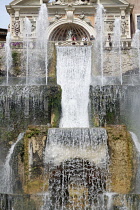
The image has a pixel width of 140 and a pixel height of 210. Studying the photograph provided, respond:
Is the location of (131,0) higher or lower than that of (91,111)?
higher

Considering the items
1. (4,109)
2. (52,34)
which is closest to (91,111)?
(4,109)

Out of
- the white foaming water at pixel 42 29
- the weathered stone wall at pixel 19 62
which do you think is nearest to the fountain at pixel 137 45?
the weathered stone wall at pixel 19 62

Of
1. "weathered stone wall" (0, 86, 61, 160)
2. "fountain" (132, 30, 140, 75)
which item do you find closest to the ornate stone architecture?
"fountain" (132, 30, 140, 75)

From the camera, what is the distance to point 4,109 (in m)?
17.5

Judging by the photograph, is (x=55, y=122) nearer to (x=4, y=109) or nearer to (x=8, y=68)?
(x=4, y=109)

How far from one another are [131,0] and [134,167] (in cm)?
2148

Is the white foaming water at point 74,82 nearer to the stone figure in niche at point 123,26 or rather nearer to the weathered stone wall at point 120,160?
the stone figure in niche at point 123,26

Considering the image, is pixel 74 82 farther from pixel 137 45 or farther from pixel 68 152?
pixel 68 152


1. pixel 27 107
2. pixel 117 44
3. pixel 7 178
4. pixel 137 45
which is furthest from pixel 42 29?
pixel 7 178

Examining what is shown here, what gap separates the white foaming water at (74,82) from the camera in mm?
18844

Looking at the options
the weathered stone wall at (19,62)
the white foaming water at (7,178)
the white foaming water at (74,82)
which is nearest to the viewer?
the white foaming water at (7,178)

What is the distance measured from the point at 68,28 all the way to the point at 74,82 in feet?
27.3

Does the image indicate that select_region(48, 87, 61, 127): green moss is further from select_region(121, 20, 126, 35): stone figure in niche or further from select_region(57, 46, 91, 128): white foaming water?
select_region(121, 20, 126, 35): stone figure in niche

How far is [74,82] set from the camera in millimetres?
21047
